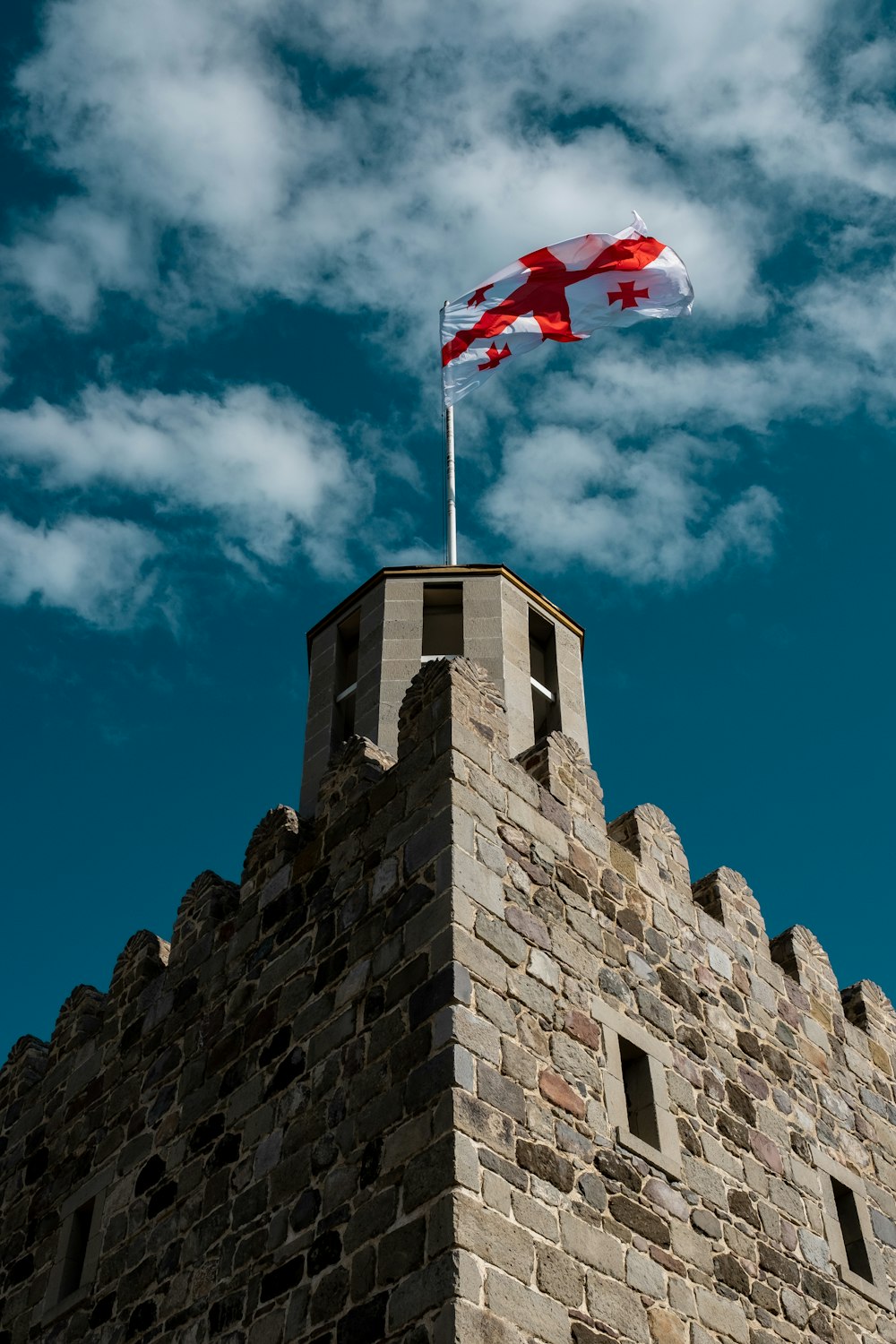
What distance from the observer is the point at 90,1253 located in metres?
11.2

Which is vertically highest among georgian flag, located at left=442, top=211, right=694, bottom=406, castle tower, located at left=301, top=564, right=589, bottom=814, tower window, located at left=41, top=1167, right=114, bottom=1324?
georgian flag, located at left=442, top=211, right=694, bottom=406

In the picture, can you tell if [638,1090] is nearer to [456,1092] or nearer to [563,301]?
[456,1092]

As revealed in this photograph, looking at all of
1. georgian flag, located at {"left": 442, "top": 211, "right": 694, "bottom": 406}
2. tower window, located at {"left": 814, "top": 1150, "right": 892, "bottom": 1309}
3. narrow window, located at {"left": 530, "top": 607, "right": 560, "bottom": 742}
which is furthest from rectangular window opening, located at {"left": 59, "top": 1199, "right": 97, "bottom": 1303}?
georgian flag, located at {"left": 442, "top": 211, "right": 694, "bottom": 406}

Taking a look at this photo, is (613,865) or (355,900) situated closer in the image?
(355,900)

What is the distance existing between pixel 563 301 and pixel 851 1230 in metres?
10.6

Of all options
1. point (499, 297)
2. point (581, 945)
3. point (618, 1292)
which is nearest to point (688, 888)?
point (581, 945)

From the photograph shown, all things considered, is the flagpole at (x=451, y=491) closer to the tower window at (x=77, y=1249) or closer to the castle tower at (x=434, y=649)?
the castle tower at (x=434, y=649)

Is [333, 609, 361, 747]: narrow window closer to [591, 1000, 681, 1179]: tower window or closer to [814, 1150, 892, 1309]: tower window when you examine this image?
[591, 1000, 681, 1179]: tower window

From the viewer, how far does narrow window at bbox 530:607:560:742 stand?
14.6 m

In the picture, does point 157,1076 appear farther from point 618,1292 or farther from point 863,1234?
point 863,1234

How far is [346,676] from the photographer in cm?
1485

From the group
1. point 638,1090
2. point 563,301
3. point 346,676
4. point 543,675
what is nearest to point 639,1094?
point 638,1090

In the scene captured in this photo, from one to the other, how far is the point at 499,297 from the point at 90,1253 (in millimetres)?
11472

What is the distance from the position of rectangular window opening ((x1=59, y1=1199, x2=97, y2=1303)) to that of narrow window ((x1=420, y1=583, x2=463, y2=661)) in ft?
19.1
